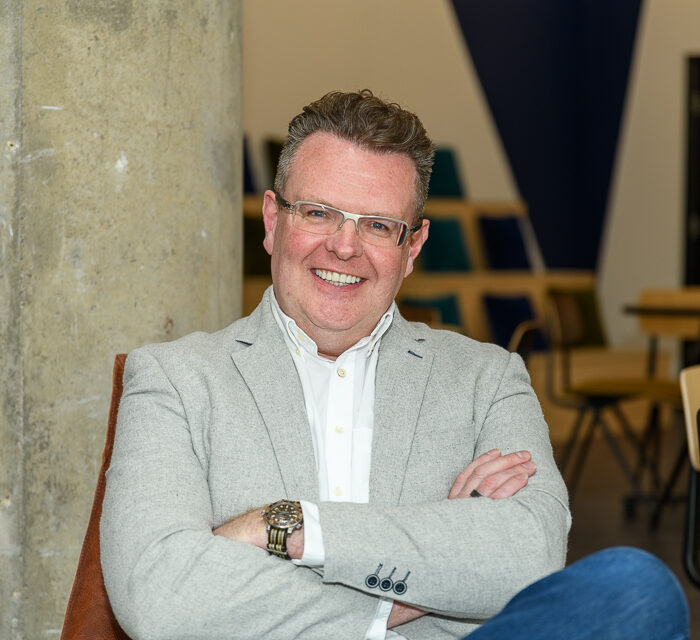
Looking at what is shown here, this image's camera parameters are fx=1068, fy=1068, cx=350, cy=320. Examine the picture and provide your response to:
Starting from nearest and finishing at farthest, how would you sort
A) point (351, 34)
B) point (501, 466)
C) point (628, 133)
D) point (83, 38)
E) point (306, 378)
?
point (501, 466) → point (306, 378) → point (83, 38) → point (351, 34) → point (628, 133)

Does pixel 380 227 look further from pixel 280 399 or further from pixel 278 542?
pixel 278 542

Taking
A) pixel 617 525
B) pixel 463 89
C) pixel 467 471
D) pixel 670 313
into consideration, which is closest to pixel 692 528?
pixel 467 471

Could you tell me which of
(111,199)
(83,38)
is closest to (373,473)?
(111,199)

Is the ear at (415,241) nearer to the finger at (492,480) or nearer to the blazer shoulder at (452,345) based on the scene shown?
the blazer shoulder at (452,345)

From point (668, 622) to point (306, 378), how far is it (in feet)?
2.69

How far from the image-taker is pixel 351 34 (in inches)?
338

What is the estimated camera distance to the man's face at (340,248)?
191cm

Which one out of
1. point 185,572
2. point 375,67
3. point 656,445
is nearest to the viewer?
point 185,572

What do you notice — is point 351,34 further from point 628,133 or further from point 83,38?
point 83,38

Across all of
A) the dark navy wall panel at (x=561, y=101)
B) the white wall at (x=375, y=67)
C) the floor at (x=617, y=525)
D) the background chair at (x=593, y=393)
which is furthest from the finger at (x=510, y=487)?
the dark navy wall panel at (x=561, y=101)

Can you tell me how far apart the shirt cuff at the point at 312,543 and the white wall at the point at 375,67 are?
612 centimetres

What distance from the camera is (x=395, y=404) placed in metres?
1.97

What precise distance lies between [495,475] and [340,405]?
0.32m

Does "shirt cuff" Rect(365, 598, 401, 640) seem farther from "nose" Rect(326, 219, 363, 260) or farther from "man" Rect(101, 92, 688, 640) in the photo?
"nose" Rect(326, 219, 363, 260)
